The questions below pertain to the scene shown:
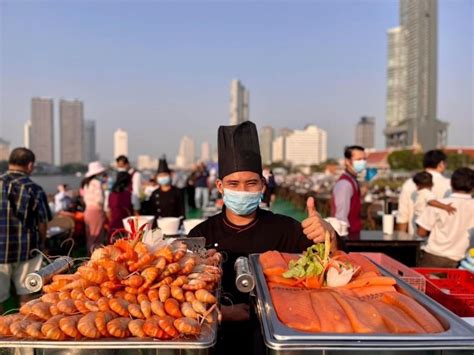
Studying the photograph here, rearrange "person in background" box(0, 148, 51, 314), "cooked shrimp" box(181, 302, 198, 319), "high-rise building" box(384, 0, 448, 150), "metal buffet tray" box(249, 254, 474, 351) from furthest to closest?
"high-rise building" box(384, 0, 448, 150)
"person in background" box(0, 148, 51, 314)
"cooked shrimp" box(181, 302, 198, 319)
"metal buffet tray" box(249, 254, 474, 351)

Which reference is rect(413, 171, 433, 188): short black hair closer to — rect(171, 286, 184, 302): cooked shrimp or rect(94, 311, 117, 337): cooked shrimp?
rect(171, 286, 184, 302): cooked shrimp

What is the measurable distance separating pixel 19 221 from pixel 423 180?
5.10m

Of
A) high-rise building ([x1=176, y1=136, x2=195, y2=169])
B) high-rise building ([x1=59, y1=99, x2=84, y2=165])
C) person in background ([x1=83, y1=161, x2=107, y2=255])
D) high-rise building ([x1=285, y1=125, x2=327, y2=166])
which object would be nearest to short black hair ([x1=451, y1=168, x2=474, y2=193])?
person in background ([x1=83, y1=161, x2=107, y2=255])

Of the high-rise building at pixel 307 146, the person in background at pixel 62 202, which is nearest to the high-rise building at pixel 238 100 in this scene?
the person in background at pixel 62 202

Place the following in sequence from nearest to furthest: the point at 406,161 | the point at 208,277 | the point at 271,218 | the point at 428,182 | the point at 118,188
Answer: the point at 208,277
the point at 271,218
the point at 428,182
the point at 118,188
the point at 406,161

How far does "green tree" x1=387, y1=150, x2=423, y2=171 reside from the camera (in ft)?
165

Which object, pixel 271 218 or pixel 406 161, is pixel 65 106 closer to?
pixel 406 161

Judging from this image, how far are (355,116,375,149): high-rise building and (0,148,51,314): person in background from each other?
157196 millimetres

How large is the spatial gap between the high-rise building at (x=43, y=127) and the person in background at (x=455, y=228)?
56.1 meters

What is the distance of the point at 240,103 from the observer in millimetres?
52781

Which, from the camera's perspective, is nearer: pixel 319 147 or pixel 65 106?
pixel 65 106

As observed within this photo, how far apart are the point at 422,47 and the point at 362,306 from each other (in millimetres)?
95399

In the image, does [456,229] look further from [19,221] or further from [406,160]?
[406,160]

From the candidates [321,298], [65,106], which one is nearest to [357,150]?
[321,298]
